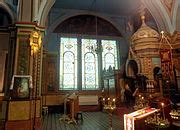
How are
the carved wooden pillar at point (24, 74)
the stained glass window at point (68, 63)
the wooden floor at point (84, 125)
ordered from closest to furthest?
the carved wooden pillar at point (24, 74) < the wooden floor at point (84, 125) < the stained glass window at point (68, 63)

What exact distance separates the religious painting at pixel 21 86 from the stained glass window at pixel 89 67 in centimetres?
679

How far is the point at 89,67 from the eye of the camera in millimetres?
12867

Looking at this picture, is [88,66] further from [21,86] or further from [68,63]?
[21,86]

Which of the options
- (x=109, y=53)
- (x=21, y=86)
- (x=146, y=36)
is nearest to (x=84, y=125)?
(x=21, y=86)

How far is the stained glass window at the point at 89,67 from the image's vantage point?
1257 cm

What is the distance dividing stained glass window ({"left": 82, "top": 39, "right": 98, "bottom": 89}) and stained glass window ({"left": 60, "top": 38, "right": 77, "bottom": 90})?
669mm

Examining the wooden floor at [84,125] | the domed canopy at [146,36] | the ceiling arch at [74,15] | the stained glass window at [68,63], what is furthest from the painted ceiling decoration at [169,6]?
the stained glass window at [68,63]

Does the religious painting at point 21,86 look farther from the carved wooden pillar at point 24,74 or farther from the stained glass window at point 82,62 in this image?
the stained glass window at point 82,62

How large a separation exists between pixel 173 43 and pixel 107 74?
4.65 m

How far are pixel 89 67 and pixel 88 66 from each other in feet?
0.35

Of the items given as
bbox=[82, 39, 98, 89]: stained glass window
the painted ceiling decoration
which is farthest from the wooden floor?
the painted ceiling decoration

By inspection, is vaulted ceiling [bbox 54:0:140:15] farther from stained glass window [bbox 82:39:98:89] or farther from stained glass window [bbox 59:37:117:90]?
stained glass window [bbox 82:39:98:89]

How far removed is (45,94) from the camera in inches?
412

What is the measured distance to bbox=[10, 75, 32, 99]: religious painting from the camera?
5.66 metres
